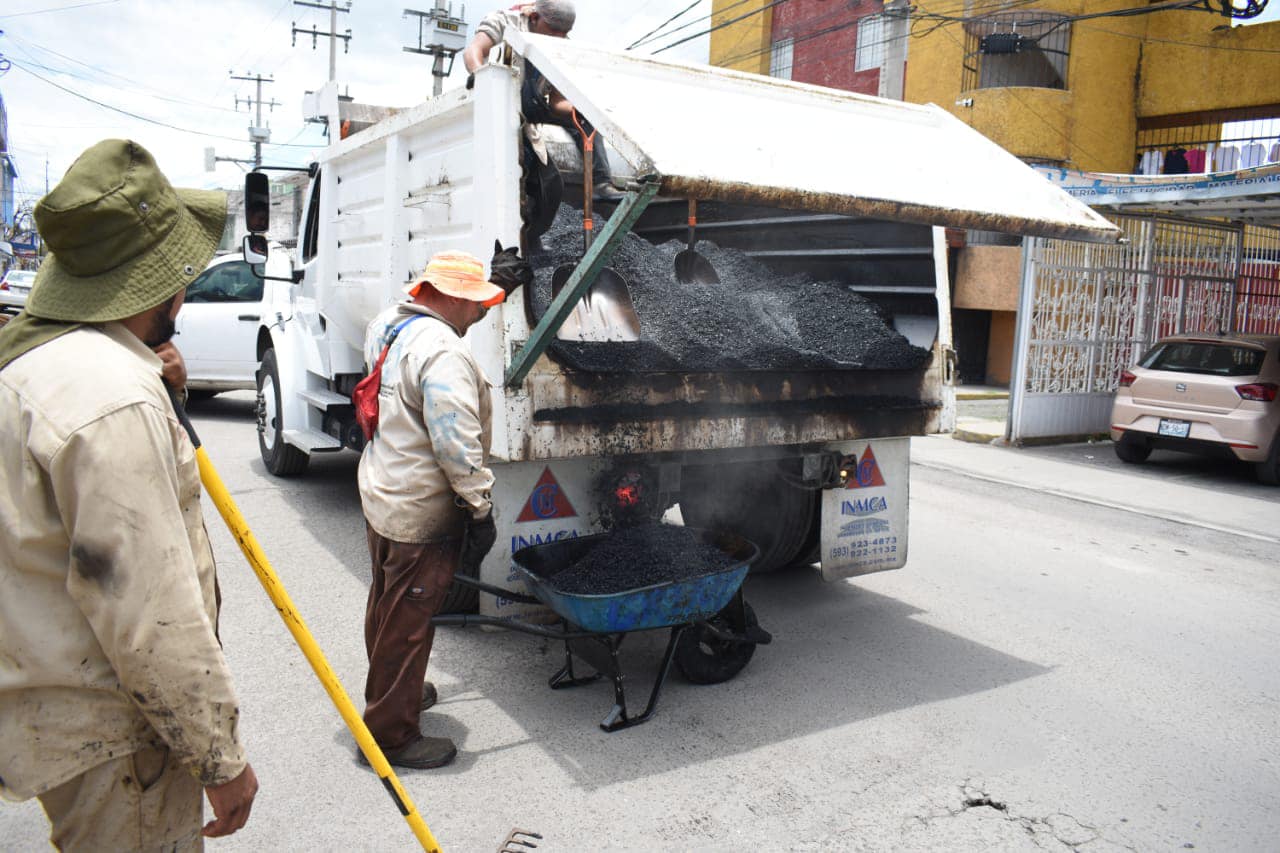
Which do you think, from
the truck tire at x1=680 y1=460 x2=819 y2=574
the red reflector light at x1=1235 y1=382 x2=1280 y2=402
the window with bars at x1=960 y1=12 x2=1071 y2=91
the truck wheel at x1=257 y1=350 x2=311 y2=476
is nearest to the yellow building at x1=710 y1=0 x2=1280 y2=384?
the window with bars at x1=960 y1=12 x2=1071 y2=91

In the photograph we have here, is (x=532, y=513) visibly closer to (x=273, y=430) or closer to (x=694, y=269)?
(x=694, y=269)

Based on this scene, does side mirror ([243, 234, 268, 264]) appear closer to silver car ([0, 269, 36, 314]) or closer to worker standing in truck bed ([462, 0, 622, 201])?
worker standing in truck bed ([462, 0, 622, 201])

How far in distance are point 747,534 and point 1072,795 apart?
8.33 feet

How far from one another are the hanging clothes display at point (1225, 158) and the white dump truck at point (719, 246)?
14.8 metres

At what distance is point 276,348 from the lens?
7.69 m

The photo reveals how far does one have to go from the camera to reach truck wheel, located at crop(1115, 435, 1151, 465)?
35.8 feet

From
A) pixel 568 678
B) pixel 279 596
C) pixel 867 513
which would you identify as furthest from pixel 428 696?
pixel 867 513

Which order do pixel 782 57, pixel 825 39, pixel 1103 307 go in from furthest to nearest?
1. pixel 782 57
2. pixel 825 39
3. pixel 1103 307

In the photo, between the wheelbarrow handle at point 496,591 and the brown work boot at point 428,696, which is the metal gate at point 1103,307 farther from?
the brown work boot at point 428,696

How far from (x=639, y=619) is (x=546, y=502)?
34.4 inches

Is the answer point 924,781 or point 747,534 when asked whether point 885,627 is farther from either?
point 924,781

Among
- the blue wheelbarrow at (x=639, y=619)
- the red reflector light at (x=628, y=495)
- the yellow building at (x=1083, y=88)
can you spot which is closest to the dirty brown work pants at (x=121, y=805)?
the blue wheelbarrow at (x=639, y=619)

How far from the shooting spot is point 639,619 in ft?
12.4

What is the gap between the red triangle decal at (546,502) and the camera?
438 cm
